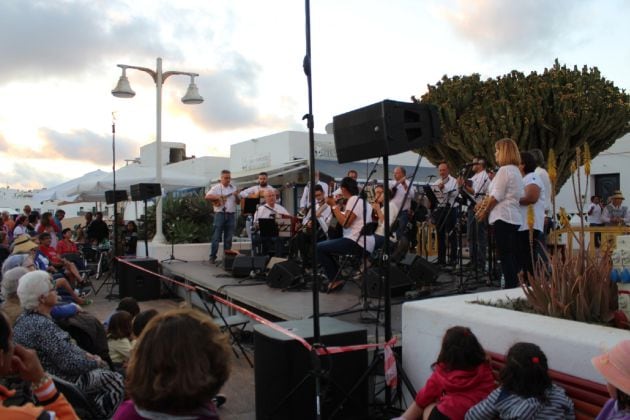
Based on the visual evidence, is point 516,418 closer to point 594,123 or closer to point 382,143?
point 382,143

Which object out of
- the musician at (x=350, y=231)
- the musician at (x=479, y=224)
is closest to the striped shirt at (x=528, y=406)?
the musician at (x=350, y=231)

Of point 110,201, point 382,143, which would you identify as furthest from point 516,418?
point 110,201

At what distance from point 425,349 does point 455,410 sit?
87cm

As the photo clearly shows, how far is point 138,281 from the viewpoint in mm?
10953

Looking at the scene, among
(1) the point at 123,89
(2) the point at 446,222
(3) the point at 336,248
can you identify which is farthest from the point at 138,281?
(2) the point at 446,222

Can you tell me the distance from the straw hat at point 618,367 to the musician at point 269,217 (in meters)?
8.31

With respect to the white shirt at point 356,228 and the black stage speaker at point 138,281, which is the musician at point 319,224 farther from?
the black stage speaker at point 138,281

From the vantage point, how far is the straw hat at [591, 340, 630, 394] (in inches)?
90.0

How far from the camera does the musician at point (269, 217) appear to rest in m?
10.5

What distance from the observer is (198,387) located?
176cm

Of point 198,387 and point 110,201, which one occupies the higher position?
point 110,201

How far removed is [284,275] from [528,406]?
549cm

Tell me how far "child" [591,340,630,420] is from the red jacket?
83 cm

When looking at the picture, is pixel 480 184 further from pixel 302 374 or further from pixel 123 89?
pixel 123 89
